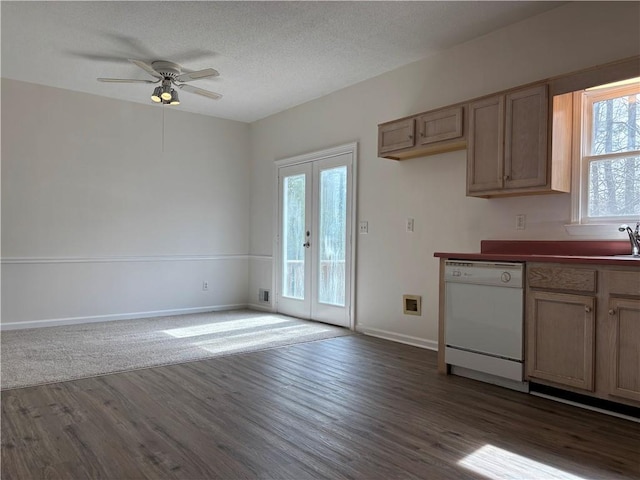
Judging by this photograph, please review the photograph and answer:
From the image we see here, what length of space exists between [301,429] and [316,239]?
3324mm

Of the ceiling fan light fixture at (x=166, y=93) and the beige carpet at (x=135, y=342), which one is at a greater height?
the ceiling fan light fixture at (x=166, y=93)

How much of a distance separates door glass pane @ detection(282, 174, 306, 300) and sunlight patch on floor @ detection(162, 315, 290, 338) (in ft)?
1.59

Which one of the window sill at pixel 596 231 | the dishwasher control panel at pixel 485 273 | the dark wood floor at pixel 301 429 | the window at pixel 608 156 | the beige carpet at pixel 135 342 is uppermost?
the window at pixel 608 156

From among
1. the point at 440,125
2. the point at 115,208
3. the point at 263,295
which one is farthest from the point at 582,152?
the point at 115,208

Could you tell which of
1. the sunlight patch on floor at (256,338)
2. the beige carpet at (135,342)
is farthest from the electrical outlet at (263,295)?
the sunlight patch on floor at (256,338)

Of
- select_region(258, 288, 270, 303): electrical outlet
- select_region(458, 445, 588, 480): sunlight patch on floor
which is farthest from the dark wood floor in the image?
select_region(258, 288, 270, 303): electrical outlet

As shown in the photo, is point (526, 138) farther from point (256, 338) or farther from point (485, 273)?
point (256, 338)

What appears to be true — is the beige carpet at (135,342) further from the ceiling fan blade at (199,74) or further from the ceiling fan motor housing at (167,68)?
the ceiling fan motor housing at (167,68)

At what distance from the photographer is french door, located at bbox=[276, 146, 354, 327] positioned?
17.0 ft

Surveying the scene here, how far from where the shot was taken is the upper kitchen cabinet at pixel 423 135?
3746mm

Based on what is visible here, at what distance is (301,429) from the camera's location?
2.41 meters

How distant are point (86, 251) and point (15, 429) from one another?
341 cm

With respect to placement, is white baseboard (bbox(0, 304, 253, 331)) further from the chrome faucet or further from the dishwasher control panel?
the chrome faucet

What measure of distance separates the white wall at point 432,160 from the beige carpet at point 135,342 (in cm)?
91
